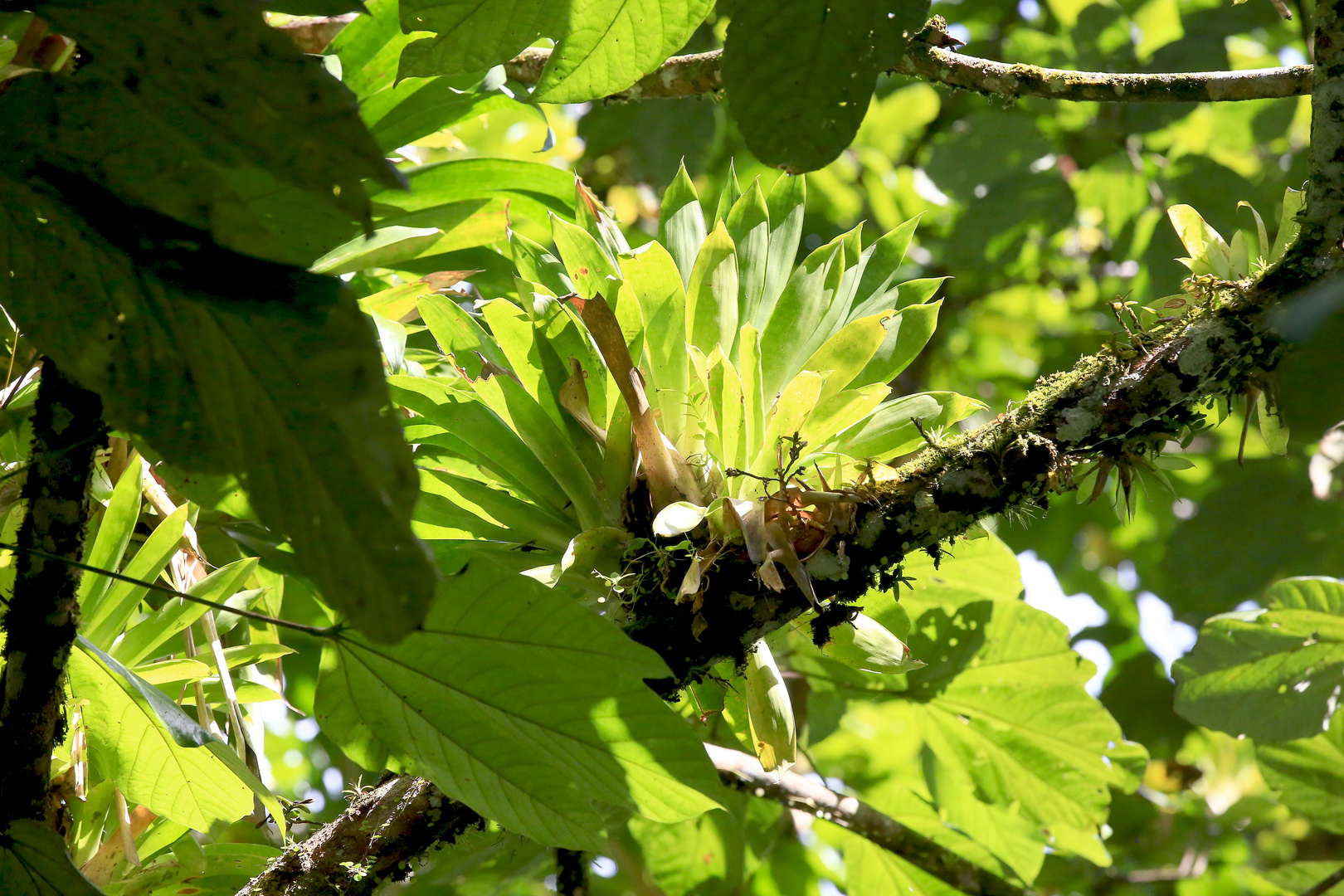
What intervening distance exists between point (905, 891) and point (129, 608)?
3.57 ft

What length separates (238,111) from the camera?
18.4 inches

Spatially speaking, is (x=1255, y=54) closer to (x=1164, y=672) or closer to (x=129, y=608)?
(x=1164, y=672)

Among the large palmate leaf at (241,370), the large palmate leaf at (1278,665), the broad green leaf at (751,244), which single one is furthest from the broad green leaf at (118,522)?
the large palmate leaf at (1278,665)

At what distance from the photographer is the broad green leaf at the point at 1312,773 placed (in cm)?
146

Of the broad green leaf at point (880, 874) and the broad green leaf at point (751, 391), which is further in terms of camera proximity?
the broad green leaf at point (880, 874)

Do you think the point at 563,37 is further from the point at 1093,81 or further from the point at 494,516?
the point at 1093,81

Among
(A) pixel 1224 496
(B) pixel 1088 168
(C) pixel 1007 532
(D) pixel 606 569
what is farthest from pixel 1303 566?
(D) pixel 606 569

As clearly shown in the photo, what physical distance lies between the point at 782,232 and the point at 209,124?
0.62m

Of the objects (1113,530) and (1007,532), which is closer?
(1007,532)

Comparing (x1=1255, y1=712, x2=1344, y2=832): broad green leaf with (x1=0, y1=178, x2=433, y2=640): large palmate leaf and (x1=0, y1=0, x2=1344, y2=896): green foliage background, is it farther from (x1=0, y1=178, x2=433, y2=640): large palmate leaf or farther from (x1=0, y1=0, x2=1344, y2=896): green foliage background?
(x1=0, y1=178, x2=433, y2=640): large palmate leaf

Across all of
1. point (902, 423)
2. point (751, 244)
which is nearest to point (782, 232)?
point (751, 244)

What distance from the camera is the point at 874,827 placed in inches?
51.6

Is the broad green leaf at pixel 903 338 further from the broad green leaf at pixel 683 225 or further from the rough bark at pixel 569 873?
the rough bark at pixel 569 873

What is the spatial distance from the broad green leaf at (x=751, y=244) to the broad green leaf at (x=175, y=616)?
56 centimetres
